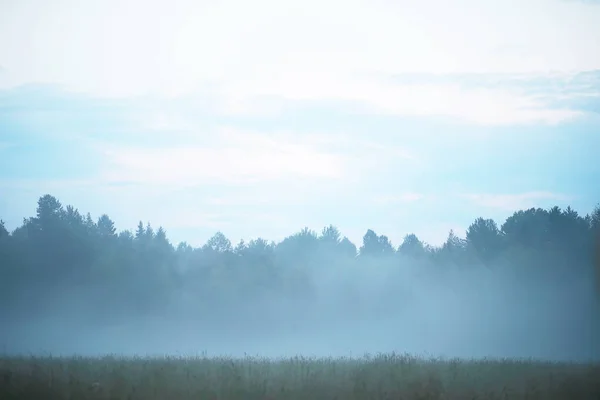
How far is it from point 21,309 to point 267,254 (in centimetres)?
3061

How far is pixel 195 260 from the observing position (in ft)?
278

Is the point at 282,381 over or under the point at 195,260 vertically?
→ under

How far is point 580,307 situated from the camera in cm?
7531

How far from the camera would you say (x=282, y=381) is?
19828 millimetres

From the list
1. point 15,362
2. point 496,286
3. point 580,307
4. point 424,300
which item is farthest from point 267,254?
point 15,362

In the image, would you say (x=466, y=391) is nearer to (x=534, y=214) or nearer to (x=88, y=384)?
(x=88, y=384)

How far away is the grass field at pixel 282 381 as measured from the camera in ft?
58.4

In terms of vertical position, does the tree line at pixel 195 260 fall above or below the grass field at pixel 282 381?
above

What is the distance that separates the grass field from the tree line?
30.1 m

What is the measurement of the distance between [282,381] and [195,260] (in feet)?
217

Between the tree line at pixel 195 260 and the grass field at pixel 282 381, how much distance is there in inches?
1185

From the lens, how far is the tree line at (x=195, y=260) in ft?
227

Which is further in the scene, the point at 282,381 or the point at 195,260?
the point at 195,260

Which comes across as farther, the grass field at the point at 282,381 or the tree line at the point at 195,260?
the tree line at the point at 195,260
